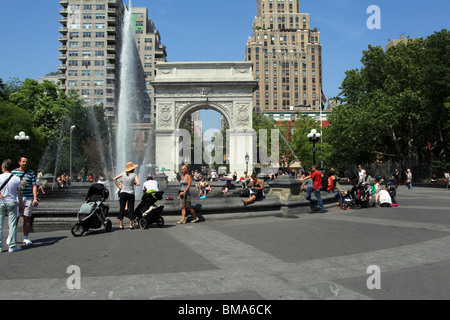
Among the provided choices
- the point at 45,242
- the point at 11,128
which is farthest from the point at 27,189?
the point at 11,128

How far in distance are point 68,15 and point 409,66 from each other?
6474 centimetres

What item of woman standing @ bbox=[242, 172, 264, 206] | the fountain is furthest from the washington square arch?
woman standing @ bbox=[242, 172, 264, 206]

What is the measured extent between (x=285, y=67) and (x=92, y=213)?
106m

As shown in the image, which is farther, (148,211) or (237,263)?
(148,211)

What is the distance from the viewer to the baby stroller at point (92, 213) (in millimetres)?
8430

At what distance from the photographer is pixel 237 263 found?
224 inches

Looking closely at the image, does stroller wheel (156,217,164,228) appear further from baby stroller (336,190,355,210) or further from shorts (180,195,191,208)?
baby stroller (336,190,355,210)

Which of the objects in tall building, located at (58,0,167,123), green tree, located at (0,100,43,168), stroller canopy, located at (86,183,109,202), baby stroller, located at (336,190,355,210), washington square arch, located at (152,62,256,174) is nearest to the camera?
stroller canopy, located at (86,183,109,202)

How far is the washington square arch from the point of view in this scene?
41.4 m

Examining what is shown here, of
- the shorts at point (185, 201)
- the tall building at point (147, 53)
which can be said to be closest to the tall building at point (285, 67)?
the tall building at point (147, 53)

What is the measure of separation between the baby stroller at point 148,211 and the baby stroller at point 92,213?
0.82 m

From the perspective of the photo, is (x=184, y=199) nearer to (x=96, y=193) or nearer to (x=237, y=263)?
(x=96, y=193)

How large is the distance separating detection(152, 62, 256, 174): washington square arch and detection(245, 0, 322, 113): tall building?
2496 inches
